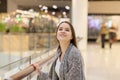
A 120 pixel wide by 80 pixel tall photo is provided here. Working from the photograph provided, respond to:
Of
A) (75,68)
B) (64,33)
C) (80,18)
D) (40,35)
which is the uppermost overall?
(64,33)

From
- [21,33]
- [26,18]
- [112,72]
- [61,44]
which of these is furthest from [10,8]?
[61,44]

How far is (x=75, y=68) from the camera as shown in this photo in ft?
8.25

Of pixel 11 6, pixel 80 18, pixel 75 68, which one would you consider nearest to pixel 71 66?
pixel 75 68

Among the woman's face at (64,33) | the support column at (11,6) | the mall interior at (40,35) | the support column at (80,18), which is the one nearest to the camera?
Result: the woman's face at (64,33)

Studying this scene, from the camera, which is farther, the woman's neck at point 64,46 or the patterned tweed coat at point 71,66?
the woman's neck at point 64,46

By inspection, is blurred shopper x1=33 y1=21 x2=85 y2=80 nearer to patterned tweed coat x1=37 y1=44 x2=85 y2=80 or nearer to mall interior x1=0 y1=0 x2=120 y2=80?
patterned tweed coat x1=37 y1=44 x2=85 y2=80

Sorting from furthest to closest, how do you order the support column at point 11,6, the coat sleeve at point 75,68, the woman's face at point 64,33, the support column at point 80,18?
the support column at point 80,18, the support column at point 11,6, the woman's face at point 64,33, the coat sleeve at point 75,68

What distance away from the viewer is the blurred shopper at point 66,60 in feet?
8.28

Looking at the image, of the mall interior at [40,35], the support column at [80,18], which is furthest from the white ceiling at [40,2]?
the support column at [80,18]

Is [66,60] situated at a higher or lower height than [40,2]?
lower

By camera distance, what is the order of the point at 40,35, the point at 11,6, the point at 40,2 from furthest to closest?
1. the point at 11,6
2. the point at 40,2
3. the point at 40,35

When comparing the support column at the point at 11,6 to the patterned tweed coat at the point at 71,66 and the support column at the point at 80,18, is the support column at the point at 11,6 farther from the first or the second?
the patterned tweed coat at the point at 71,66

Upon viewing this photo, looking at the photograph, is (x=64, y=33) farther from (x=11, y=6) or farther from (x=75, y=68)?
(x=11, y=6)

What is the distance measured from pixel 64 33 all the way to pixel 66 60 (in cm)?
24
